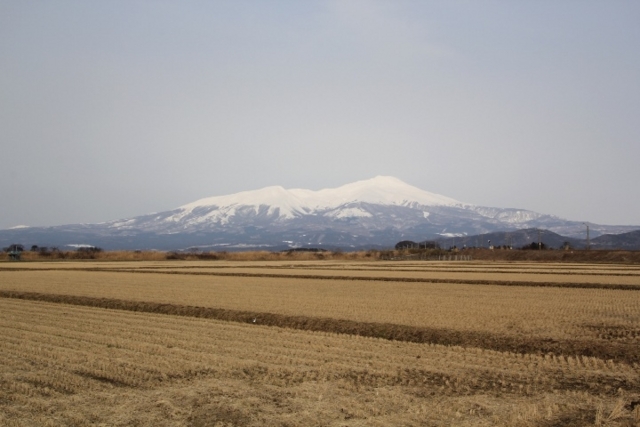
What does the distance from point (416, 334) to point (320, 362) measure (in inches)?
183

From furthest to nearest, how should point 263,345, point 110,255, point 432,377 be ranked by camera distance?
point 110,255 < point 263,345 < point 432,377

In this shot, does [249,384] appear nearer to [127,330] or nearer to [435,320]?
[127,330]

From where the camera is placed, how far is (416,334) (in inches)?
687

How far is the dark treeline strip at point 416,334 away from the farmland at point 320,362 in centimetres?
6

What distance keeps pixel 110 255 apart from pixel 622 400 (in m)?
93.5

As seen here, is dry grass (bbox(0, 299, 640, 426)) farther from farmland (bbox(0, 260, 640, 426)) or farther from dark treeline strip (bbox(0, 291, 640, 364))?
dark treeline strip (bbox(0, 291, 640, 364))

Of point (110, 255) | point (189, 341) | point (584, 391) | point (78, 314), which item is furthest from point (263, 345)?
point (110, 255)

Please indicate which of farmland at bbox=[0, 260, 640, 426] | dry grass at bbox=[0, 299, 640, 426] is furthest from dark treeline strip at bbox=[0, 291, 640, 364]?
dry grass at bbox=[0, 299, 640, 426]

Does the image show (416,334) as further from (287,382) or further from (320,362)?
(287,382)

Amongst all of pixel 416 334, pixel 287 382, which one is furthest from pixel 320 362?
pixel 416 334

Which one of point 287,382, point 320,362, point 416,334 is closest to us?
point 287,382

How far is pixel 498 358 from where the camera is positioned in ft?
46.6

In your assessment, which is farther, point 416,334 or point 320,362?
point 416,334

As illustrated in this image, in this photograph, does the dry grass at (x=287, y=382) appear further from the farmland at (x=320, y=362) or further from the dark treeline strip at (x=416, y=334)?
the dark treeline strip at (x=416, y=334)
